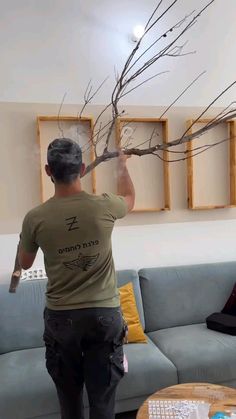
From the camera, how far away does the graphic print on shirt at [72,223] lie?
1236 millimetres

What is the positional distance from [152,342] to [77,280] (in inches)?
47.4

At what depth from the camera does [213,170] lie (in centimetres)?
284

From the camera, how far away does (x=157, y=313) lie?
8.17ft

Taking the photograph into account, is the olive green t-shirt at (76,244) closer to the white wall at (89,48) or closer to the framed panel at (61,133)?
the framed panel at (61,133)

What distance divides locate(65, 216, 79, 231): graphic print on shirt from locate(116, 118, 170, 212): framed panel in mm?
1464

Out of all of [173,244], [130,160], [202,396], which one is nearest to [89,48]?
[130,160]

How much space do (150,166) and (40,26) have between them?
1.23 meters

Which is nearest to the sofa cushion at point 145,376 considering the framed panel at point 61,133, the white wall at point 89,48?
the framed panel at point 61,133

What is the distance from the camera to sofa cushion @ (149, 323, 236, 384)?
1.99m

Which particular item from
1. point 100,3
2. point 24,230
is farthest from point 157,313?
point 100,3

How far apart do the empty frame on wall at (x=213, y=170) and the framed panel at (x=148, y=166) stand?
204 mm

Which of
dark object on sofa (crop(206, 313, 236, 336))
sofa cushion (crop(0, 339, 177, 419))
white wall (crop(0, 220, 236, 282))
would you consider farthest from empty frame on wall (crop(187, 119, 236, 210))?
sofa cushion (crop(0, 339, 177, 419))

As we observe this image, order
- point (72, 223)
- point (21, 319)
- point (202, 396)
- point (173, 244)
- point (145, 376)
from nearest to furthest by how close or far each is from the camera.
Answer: point (72, 223)
point (202, 396)
point (145, 376)
point (21, 319)
point (173, 244)

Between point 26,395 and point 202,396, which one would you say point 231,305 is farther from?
point 26,395
